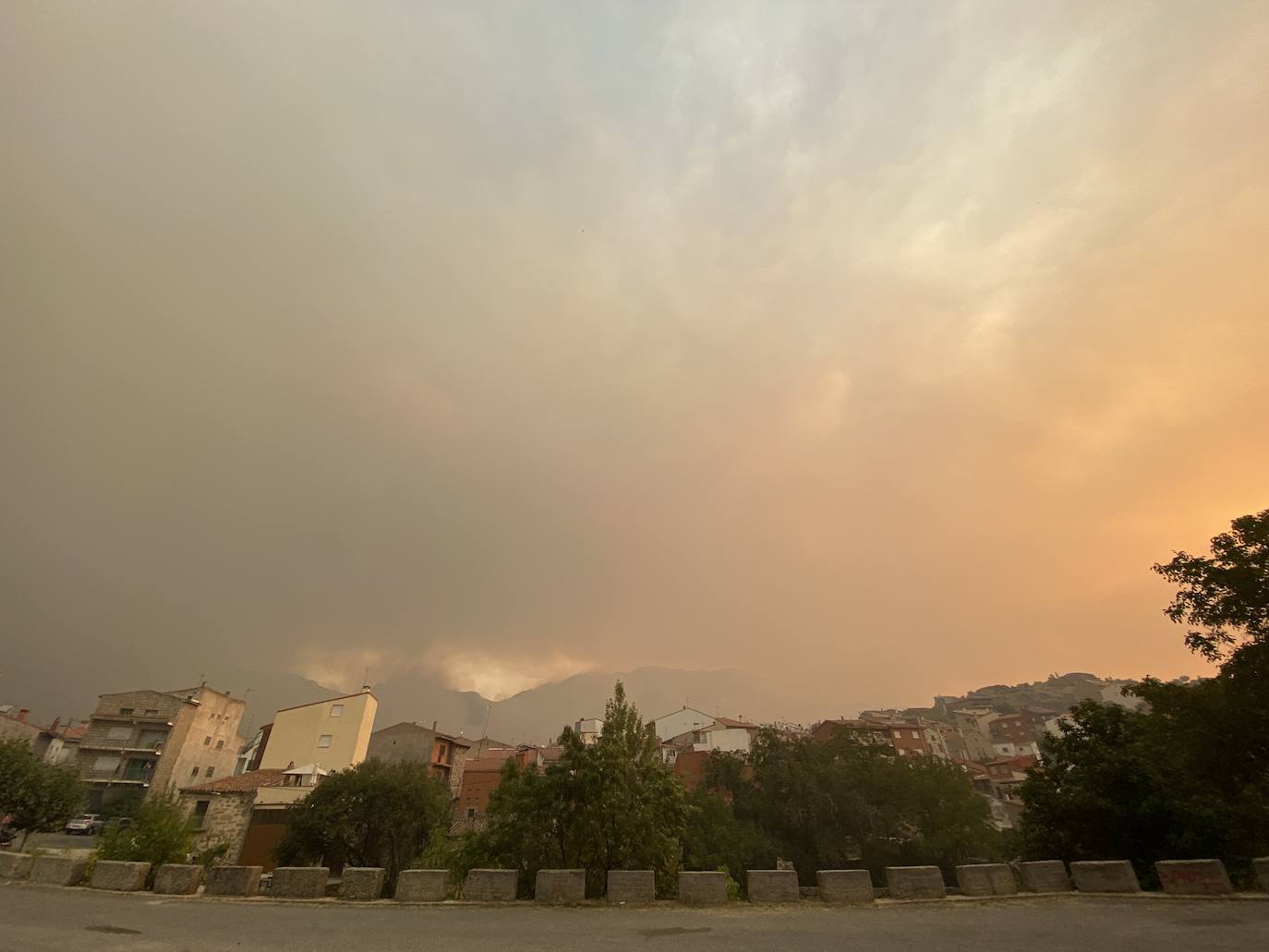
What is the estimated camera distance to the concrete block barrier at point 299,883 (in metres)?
12.2

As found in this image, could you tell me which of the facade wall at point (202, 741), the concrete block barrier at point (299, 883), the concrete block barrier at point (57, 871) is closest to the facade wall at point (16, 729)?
the facade wall at point (202, 741)

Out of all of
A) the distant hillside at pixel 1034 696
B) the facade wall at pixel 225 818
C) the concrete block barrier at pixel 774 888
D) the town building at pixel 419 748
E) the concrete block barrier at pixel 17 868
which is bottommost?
the concrete block barrier at pixel 774 888

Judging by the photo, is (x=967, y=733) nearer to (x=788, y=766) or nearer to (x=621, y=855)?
(x=788, y=766)

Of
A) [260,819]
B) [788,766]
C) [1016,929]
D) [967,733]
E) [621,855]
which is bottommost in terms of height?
[1016,929]

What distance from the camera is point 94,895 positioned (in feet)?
39.7

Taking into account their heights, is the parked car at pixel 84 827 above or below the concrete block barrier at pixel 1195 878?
above

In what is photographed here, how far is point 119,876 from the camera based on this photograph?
502 inches

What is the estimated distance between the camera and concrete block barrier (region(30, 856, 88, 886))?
42.7 ft

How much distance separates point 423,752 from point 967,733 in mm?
92136

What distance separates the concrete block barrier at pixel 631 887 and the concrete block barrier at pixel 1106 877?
886cm

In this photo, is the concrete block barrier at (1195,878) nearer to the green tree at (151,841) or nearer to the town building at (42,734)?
the green tree at (151,841)

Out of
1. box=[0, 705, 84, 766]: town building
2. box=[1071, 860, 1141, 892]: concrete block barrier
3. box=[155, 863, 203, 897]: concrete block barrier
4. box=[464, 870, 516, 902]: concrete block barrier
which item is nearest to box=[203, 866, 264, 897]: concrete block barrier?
box=[155, 863, 203, 897]: concrete block barrier

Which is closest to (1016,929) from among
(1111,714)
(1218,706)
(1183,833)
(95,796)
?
(1218,706)

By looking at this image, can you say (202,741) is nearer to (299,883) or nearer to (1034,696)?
(299,883)
